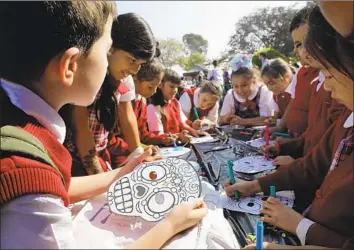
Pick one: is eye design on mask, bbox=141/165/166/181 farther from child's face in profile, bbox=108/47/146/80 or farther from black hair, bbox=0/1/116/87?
child's face in profile, bbox=108/47/146/80

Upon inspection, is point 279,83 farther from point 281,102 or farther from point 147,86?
point 147,86

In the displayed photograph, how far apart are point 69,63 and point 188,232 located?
0.35 m

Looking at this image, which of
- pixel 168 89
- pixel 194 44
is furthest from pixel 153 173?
pixel 194 44

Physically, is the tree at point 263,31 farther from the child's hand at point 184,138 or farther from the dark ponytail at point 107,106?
the dark ponytail at point 107,106

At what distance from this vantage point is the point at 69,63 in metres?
0.49

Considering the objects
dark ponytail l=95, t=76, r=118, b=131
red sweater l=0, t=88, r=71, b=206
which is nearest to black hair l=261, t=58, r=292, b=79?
dark ponytail l=95, t=76, r=118, b=131

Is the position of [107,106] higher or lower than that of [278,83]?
higher

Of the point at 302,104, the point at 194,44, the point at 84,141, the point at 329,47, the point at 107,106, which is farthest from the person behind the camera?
the point at 194,44

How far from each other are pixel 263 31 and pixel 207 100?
67.9ft

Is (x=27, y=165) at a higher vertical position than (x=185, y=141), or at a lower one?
higher

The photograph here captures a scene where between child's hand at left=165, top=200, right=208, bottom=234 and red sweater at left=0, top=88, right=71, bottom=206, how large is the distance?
7.2 inches

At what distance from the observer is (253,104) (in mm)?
2312

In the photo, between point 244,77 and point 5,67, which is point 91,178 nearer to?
point 5,67

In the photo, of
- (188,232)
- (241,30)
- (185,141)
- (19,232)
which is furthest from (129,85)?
(241,30)
